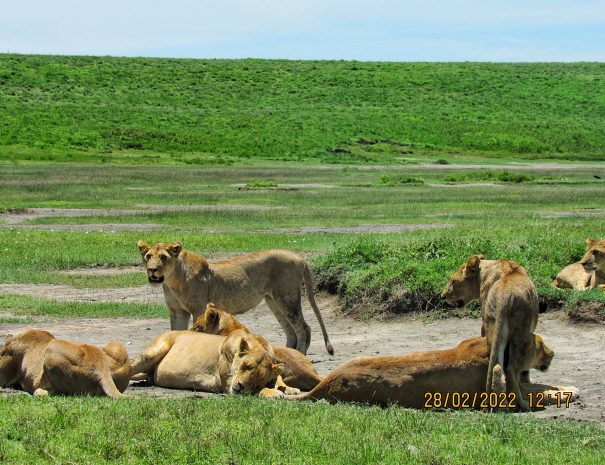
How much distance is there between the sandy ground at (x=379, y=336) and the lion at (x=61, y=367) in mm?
256

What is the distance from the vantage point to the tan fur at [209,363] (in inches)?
407

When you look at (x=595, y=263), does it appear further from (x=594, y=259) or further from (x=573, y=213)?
(x=573, y=213)

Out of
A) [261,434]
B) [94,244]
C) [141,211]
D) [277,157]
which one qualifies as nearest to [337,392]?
[261,434]

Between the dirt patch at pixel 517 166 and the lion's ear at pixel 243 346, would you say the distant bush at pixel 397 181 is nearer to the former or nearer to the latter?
the dirt patch at pixel 517 166

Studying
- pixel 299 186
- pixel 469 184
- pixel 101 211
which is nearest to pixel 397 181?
pixel 469 184

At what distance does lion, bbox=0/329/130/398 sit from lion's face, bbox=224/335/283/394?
3.35ft

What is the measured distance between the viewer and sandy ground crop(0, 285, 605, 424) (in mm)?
11203

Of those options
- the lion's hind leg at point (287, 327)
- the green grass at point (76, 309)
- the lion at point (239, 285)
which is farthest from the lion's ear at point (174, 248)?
the green grass at point (76, 309)

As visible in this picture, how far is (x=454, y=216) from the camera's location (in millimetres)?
30297

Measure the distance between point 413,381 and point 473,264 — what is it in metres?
2.16

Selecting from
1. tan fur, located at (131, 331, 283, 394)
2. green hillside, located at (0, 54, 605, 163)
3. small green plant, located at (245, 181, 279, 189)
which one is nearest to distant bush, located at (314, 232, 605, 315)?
tan fur, located at (131, 331, 283, 394)

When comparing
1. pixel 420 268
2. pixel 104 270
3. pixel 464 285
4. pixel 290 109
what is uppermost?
pixel 464 285

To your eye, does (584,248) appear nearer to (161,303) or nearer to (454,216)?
(161,303)

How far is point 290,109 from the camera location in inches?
3647
